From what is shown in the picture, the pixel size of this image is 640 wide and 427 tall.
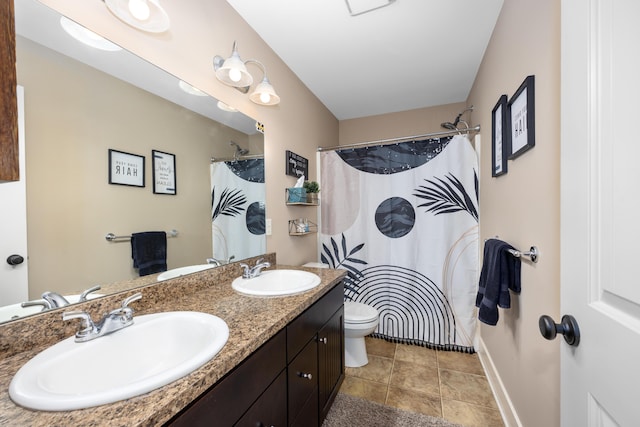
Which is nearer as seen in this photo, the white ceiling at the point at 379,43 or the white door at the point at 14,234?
the white door at the point at 14,234

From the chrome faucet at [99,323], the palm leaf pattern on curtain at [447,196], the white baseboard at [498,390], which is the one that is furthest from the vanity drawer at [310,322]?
the palm leaf pattern on curtain at [447,196]

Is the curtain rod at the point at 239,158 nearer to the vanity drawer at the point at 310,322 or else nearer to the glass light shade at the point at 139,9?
the glass light shade at the point at 139,9

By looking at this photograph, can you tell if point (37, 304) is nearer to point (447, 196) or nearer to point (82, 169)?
point (82, 169)

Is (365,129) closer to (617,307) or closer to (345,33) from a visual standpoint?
(345,33)

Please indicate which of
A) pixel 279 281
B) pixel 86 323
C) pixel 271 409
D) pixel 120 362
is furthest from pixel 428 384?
pixel 86 323

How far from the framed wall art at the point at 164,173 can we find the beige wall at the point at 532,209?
158cm

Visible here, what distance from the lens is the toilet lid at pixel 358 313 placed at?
1.84m

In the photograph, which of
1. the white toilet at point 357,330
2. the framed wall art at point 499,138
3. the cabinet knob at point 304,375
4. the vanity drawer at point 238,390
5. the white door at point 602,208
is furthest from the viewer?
the white toilet at point 357,330

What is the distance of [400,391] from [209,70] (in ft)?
7.54

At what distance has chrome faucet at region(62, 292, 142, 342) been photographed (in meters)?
0.71

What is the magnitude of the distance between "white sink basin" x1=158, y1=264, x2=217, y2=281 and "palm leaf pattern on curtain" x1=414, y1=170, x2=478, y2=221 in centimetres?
178

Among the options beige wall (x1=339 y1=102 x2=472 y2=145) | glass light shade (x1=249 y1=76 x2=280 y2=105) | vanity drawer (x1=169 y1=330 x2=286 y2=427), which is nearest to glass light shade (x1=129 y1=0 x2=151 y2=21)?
glass light shade (x1=249 y1=76 x2=280 y2=105)

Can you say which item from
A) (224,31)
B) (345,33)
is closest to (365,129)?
(345,33)

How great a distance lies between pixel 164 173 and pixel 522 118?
1.68 metres
